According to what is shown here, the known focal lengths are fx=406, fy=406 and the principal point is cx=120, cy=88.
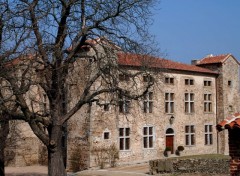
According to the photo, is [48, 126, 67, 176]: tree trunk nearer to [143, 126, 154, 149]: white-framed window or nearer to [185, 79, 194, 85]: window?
[143, 126, 154, 149]: white-framed window

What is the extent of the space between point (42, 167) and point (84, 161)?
4.71 metres

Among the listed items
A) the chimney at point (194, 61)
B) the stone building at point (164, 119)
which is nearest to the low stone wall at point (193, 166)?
the stone building at point (164, 119)

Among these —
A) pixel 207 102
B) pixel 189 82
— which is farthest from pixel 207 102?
pixel 189 82

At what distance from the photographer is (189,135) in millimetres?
35562

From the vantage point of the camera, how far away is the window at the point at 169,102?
112 ft

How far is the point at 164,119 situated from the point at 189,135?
3.37 metres

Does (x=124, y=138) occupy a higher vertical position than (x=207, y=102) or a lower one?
lower

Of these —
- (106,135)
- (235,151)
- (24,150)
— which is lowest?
(24,150)

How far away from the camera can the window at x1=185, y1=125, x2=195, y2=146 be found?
35375mm

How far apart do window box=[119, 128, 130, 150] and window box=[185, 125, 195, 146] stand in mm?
6767

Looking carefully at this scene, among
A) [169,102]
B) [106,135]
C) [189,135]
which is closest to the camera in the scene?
[106,135]

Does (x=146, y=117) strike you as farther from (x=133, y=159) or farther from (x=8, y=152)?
(x=8, y=152)

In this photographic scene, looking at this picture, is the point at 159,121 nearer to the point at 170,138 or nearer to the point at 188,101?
the point at 170,138

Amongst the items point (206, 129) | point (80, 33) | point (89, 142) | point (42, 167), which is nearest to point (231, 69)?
point (206, 129)
